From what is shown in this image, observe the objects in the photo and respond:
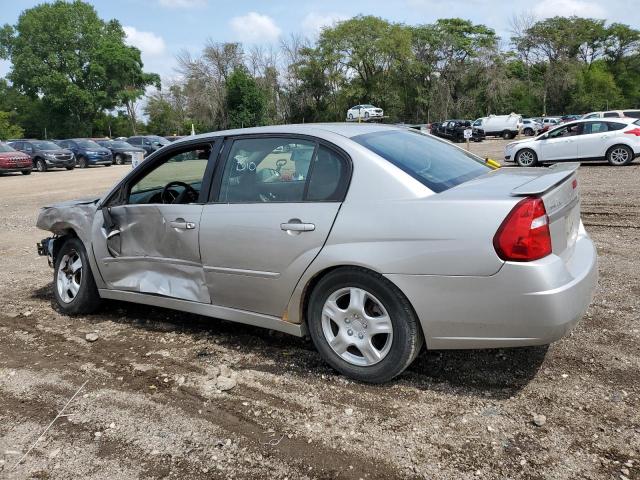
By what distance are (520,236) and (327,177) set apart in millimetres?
1252

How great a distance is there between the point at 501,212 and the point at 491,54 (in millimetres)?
72190

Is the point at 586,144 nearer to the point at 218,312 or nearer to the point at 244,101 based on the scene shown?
the point at 218,312

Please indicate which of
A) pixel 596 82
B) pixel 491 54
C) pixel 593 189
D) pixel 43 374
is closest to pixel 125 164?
pixel 593 189

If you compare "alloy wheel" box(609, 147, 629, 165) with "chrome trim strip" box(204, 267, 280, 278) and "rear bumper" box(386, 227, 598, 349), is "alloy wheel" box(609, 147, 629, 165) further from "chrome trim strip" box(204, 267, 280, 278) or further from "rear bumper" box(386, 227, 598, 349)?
"chrome trim strip" box(204, 267, 280, 278)

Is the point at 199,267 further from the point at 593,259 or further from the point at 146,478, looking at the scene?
the point at 593,259

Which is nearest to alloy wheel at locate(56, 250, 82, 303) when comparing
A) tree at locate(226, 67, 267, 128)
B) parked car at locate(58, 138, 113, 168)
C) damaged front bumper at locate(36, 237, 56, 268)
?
damaged front bumper at locate(36, 237, 56, 268)

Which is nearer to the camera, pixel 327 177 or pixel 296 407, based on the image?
pixel 296 407

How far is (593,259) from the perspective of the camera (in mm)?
3471

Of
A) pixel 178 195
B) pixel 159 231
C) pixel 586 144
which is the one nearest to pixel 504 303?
pixel 159 231

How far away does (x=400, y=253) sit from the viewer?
313 cm

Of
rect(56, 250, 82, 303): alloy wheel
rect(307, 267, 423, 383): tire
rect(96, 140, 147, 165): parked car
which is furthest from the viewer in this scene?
rect(96, 140, 147, 165): parked car

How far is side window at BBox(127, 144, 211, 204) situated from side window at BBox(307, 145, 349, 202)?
1019mm

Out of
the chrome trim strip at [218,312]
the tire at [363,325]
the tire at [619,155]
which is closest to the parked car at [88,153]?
the tire at [619,155]

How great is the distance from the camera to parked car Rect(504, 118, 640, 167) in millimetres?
16547
